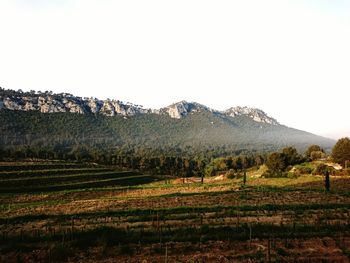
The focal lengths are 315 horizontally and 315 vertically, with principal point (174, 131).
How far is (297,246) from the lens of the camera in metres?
17.5

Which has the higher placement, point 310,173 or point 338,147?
point 338,147

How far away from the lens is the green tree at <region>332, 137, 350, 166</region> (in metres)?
73.2

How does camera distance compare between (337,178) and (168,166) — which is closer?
(337,178)

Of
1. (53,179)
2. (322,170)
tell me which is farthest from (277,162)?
(53,179)

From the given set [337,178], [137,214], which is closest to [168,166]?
[337,178]

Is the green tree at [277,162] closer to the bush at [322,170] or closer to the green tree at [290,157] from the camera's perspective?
the green tree at [290,157]

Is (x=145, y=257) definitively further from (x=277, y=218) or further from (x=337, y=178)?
(x=337, y=178)

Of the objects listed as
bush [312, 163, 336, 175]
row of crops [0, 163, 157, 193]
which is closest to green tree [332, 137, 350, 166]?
bush [312, 163, 336, 175]

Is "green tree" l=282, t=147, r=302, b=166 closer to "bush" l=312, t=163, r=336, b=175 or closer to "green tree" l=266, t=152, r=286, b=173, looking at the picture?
"green tree" l=266, t=152, r=286, b=173

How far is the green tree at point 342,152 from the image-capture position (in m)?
73.2

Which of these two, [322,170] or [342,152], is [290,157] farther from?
[322,170]

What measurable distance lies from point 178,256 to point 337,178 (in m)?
52.1

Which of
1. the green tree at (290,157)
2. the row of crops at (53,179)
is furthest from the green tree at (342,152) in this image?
the row of crops at (53,179)

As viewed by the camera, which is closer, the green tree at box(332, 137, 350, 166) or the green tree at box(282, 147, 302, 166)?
the green tree at box(332, 137, 350, 166)
